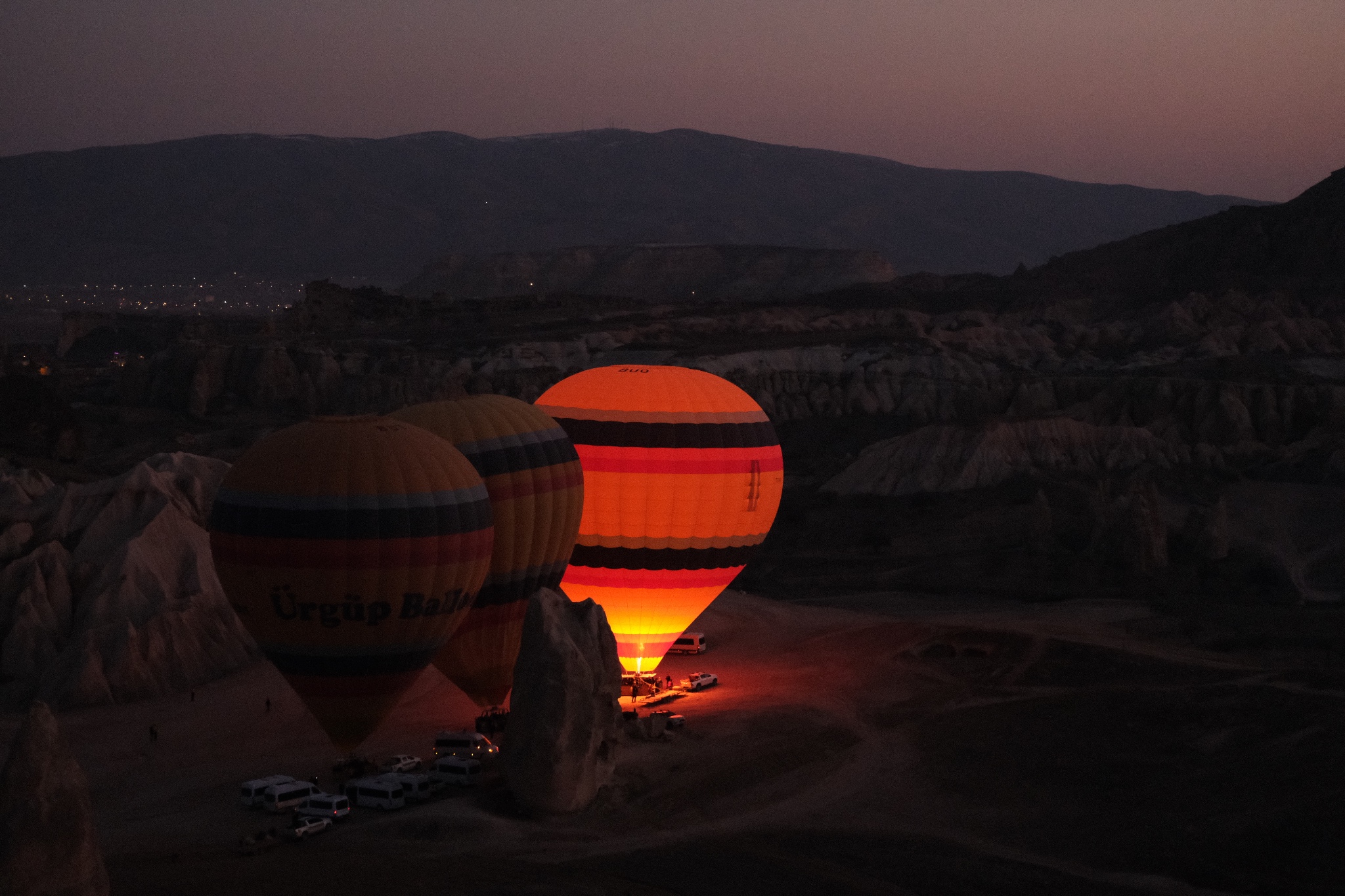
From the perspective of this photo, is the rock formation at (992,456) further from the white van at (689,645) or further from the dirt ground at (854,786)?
the white van at (689,645)

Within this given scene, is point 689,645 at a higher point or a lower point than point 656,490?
lower

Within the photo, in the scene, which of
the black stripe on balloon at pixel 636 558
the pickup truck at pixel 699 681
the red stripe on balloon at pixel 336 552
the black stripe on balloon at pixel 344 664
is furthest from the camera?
the pickup truck at pixel 699 681

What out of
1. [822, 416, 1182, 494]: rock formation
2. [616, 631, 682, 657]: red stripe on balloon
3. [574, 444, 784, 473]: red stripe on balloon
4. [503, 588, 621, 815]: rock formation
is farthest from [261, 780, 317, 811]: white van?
[822, 416, 1182, 494]: rock formation

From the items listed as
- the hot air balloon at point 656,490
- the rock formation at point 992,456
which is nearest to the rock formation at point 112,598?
the hot air balloon at point 656,490

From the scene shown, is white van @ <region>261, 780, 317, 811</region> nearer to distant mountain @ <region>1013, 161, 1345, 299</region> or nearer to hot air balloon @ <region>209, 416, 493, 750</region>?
hot air balloon @ <region>209, 416, 493, 750</region>

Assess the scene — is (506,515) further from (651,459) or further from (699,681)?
(699,681)

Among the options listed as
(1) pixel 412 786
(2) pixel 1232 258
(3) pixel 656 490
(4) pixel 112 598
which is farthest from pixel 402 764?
(2) pixel 1232 258
